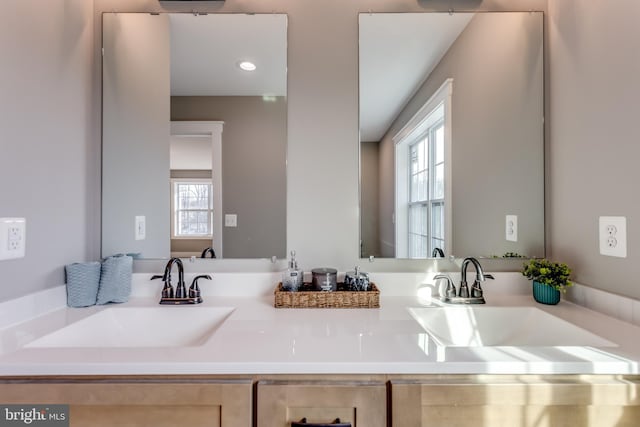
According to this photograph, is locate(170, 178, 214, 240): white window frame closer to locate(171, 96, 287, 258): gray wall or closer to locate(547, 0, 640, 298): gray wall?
locate(171, 96, 287, 258): gray wall

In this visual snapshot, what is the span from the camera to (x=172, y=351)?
0.82 m

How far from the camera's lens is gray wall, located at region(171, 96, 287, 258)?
1.42m

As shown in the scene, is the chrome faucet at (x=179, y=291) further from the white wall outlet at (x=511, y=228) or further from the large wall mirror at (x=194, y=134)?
the white wall outlet at (x=511, y=228)

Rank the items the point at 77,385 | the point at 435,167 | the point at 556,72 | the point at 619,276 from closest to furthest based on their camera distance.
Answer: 1. the point at 77,385
2. the point at 619,276
3. the point at 556,72
4. the point at 435,167

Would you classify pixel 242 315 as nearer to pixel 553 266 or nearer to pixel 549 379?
pixel 549 379

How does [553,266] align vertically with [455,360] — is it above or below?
above

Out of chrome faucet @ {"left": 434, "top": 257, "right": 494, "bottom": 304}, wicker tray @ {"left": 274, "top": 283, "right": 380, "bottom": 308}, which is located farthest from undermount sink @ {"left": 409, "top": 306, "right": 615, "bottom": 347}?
wicker tray @ {"left": 274, "top": 283, "right": 380, "bottom": 308}

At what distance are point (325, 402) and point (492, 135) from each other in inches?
53.2

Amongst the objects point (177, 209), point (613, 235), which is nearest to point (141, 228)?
point (177, 209)

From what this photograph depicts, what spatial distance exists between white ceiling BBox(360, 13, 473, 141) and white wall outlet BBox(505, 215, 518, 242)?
703 mm

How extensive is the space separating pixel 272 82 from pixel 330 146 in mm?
393

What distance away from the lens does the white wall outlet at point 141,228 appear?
143 centimetres

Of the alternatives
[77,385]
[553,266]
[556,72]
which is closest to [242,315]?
[77,385]

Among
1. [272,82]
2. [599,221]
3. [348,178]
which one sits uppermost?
[272,82]
